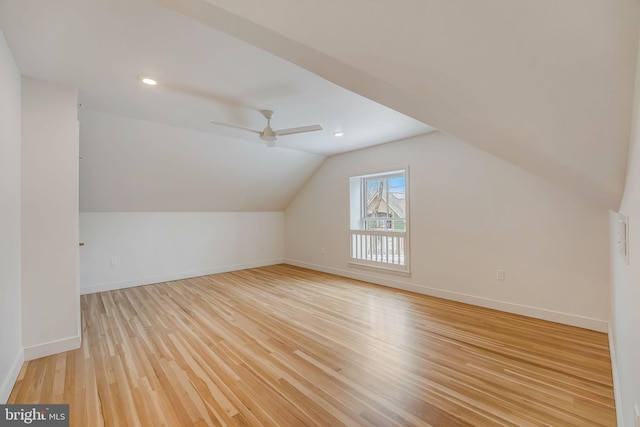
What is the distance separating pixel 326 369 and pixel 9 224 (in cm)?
251

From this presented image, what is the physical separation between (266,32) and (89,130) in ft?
11.0

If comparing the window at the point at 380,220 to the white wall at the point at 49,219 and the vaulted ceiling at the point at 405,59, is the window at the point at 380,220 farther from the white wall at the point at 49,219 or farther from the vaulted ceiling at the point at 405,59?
the white wall at the point at 49,219

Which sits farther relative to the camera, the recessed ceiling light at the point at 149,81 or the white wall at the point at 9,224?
the recessed ceiling light at the point at 149,81

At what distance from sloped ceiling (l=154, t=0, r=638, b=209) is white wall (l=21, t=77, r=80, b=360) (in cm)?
214

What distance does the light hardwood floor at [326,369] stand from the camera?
1.66m

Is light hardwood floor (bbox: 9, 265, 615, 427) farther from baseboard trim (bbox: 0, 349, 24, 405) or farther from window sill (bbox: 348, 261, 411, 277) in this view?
window sill (bbox: 348, 261, 411, 277)

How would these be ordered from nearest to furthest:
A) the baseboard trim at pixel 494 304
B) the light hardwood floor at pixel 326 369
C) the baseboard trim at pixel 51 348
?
the light hardwood floor at pixel 326 369 → the baseboard trim at pixel 51 348 → the baseboard trim at pixel 494 304

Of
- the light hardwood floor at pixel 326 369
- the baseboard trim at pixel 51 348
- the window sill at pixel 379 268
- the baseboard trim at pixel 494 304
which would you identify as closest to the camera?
the light hardwood floor at pixel 326 369

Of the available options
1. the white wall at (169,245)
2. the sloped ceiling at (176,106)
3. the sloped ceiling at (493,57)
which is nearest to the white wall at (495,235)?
the sloped ceiling at (176,106)

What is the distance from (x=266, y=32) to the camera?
114cm

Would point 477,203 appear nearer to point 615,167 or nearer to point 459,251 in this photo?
point 459,251

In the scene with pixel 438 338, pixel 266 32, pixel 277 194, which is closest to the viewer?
pixel 266 32

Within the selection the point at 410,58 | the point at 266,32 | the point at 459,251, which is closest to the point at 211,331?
the point at 266,32

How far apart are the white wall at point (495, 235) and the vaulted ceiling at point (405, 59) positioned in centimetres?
167
